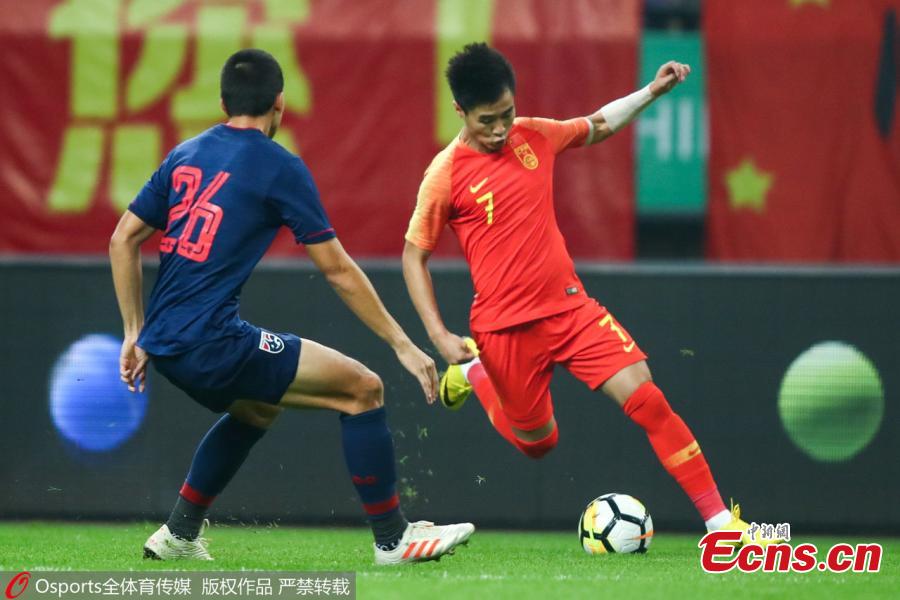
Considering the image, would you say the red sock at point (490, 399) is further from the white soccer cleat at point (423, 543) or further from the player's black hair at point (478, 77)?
the player's black hair at point (478, 77)

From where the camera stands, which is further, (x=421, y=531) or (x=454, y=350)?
(x=454, y=350)

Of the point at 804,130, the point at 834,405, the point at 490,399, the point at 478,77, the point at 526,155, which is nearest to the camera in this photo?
the point at 478,77

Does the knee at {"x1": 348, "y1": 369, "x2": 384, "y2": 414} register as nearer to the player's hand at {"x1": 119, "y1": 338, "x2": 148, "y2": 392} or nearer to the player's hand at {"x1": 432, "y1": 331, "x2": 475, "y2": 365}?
the player's hand at {"x1": 432, "y1": 331, "x2": 475, "y2": 365}

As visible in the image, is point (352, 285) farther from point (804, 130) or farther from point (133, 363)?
point (804, 130)

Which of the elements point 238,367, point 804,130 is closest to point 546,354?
point 238,367

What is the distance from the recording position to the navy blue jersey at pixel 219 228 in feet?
17.4

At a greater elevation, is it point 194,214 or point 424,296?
point 194,214

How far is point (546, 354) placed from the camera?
6305 millimetres

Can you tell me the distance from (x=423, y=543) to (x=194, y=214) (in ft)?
5.12

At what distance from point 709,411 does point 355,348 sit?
6.78ft

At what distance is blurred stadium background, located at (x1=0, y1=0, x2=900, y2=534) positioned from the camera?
8.06m

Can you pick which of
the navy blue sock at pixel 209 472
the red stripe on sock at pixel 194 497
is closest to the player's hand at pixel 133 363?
the navy blue sock at pixel 209 472

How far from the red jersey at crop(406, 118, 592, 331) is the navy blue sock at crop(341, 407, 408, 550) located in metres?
1.03

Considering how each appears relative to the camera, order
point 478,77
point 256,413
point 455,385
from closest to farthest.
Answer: point 256,413 < point 478,77 < point 455,385
